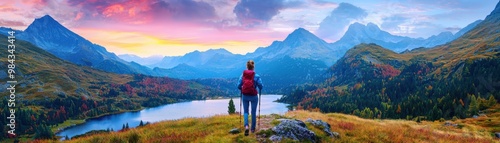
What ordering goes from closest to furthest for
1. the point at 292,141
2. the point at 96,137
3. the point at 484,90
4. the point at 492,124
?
the point at 292,141 < the point at 96,137 < the point at 492,124 < the point at 484,90

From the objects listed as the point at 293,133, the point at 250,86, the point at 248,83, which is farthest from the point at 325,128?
the point at 248,83

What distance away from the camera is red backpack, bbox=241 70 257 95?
18719 millimetres

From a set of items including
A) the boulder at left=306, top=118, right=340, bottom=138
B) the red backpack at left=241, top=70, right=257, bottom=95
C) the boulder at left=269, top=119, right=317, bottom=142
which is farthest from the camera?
the boulder at left=306, top=118, right=340, bottom=138

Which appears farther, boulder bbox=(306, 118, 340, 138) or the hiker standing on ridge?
boulder bbox=(306, 118, 340, 138)

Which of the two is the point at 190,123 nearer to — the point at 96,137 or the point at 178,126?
the point at 178,126

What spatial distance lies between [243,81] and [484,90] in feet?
604

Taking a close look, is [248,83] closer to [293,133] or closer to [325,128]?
[293,133]

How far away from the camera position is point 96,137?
20.7 m

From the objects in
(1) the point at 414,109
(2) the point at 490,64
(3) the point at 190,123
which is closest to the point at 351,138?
(3) the point at 190,123

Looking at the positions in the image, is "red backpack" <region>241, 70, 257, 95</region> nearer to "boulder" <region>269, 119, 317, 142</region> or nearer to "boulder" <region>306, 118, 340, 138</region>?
"boulder" <region>269, 119, 317, 142</region>

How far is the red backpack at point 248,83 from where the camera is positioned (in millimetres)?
18719

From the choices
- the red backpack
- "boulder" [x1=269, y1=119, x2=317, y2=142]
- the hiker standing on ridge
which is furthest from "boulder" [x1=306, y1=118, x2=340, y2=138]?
the red backpack

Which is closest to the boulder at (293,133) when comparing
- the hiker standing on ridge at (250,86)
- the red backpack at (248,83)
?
the hiker standing on ridge at (250,86)

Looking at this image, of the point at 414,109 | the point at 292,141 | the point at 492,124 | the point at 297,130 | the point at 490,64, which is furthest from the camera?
the point at 490,64
